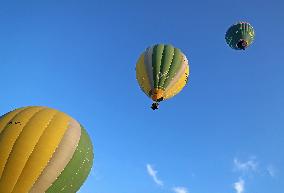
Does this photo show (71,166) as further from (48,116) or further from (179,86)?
(179,86)

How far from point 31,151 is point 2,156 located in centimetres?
100

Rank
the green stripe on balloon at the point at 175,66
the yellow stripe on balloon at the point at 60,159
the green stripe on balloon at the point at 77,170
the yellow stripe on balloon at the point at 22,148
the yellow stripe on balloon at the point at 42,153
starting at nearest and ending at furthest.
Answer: the yellow stripe on balloon at the point at 22,148
the yellow stripe on balloon at the point at 42,153
the yellow stripe on balloon at the point at 60,159
the green stripe on balloon at the point at 77,170
the green stripe on balloon at the point at 175,66

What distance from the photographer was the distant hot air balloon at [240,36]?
116 feet

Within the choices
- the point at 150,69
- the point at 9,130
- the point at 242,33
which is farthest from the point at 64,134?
the point at 242,33

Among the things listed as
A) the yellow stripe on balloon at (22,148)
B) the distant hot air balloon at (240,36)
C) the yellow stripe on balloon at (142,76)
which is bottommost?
the yellow stripe on balloon at (22,148)

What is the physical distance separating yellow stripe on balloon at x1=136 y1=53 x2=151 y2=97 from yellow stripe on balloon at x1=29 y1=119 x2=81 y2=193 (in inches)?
390

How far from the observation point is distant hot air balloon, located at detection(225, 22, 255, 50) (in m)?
35.4

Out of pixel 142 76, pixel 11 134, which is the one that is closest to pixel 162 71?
pixel 142 76

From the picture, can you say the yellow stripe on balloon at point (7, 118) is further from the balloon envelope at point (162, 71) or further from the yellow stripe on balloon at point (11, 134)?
the balloon envelope at point (162, 71)

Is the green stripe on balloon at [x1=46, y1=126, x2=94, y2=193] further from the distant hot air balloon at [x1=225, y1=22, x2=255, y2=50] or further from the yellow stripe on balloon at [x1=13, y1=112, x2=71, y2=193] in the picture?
the distant hot air balloon at [x1=225, y1=22, x2=255, y2=50]

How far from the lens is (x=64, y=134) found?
1720 cm

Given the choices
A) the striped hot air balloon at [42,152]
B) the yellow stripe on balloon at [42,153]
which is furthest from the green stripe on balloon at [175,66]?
the yellow stripe on balloon at [42,153]

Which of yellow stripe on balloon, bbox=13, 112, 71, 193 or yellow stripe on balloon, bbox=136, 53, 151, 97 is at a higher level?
yellow stripe on balloon, bbox=136, 53, 151, 97

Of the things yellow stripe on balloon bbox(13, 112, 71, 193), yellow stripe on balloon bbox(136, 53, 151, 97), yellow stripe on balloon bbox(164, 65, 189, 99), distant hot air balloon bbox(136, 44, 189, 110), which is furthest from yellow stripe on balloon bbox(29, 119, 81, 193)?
yellow stripe on balloon bbox(164, 65, 189, 99)
